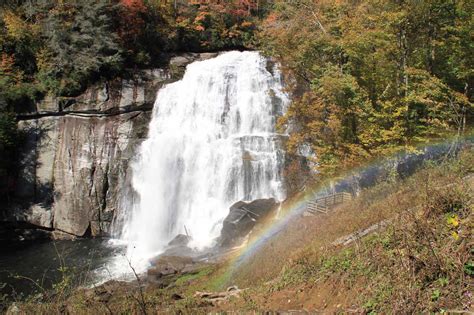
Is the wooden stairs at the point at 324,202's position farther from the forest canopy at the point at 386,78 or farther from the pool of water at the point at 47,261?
the pool of water at the point at 47,261

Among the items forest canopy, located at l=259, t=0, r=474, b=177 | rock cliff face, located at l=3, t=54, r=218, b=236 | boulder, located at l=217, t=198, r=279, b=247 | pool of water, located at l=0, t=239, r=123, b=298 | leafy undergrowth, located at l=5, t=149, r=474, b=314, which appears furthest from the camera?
rock cliff face, located at l=3, t=54, r=218, b=236

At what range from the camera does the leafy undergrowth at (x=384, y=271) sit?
16.4 ft

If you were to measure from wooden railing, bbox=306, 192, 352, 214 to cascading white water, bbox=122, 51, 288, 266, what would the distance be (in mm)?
3829

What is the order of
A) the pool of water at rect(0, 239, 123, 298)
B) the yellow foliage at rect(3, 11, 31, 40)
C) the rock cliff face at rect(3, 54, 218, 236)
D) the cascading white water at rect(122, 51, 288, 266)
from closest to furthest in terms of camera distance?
the pool of water at rect(0, 239, 123, 298)
the cascading white water at rect(122, 51, 288, 266)
the rock cliff face at rect(3, 54, 218, 236)
the yellow foliage at rect(3, 11, 31, 40)

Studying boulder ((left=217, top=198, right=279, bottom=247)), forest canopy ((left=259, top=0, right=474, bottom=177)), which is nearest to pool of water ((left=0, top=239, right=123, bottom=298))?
boulder ((left=217, top=198, right=279, bottom=247))

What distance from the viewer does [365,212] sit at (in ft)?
37.4

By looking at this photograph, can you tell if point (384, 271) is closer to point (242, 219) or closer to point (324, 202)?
point (324, 202)

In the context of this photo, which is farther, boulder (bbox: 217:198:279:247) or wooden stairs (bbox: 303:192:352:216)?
boulder (bbox: 217:198:279:247)

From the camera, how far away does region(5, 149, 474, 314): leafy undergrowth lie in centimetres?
501

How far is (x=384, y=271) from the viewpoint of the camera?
6102 millimetres

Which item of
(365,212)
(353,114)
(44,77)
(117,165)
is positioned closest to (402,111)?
(353,114)

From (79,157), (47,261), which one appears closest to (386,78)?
(47,261)

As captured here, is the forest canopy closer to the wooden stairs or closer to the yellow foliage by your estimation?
the wooden stairs

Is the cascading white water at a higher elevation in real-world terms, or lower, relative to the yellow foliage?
lower
